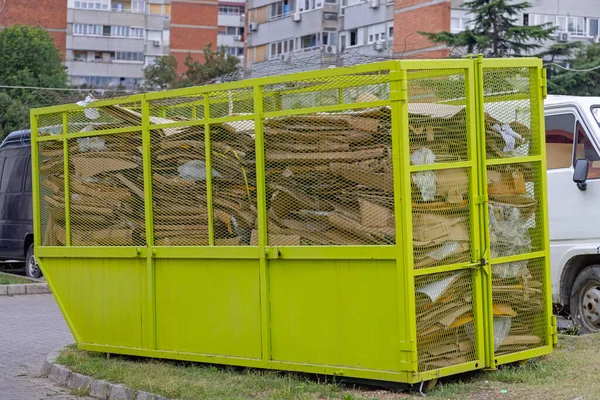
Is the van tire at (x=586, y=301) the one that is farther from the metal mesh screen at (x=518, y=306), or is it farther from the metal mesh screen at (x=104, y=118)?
the metal mesh screen at (x=104, y=118)

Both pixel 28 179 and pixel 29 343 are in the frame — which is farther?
pixel 28 179

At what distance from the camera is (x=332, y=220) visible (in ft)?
26.6

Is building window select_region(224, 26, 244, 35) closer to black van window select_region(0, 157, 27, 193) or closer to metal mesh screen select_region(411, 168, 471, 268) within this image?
black van window select_region(0, 157, 27, 193)

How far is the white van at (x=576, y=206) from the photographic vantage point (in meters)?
11.1

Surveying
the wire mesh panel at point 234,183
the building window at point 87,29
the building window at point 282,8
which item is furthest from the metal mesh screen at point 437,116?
the building window at point 87,29

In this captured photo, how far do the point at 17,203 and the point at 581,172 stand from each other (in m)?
12.0

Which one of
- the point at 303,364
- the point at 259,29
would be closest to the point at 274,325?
the point at 303,364

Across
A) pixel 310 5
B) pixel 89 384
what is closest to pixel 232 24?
pixel 310 5

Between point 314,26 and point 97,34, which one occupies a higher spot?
point 97,34

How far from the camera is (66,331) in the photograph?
519 inches

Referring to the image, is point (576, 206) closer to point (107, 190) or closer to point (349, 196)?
point (349, 196)

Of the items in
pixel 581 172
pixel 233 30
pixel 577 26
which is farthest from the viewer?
pixel 233 30

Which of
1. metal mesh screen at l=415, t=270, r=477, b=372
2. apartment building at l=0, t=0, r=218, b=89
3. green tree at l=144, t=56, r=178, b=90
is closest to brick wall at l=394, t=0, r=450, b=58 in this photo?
green tree at l=144, t=56, r=178, b=90

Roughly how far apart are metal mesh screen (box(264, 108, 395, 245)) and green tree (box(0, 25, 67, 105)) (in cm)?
5962
